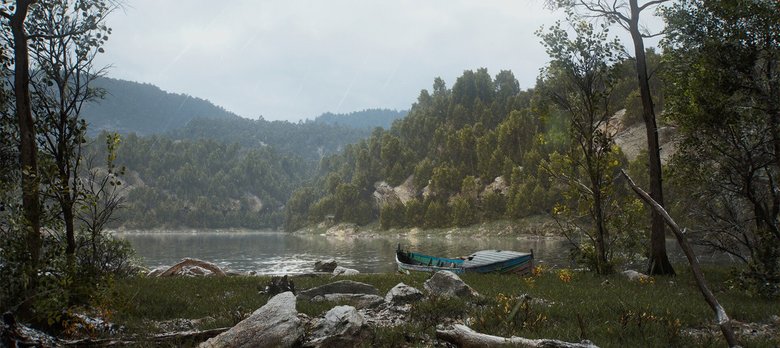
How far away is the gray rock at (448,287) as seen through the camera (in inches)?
578

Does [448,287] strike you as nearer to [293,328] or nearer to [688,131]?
[293,328]

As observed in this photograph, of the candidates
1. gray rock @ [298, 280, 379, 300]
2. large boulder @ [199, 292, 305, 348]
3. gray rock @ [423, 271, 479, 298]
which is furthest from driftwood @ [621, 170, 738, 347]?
gray rock @ [298, 280, 379, 300]

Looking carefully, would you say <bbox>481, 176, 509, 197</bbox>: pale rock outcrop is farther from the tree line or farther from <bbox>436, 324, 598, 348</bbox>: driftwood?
<bbox>436, 324, 598, 348</bbox>: driftwood

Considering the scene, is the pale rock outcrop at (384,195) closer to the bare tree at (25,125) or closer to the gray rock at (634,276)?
the gray rock at (634,276)

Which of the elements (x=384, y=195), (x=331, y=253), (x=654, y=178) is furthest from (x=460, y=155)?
(x=654, y=178)

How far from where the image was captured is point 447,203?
142625 mm

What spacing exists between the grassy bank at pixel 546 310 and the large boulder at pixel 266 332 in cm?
163

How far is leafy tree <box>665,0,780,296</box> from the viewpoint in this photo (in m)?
15.1

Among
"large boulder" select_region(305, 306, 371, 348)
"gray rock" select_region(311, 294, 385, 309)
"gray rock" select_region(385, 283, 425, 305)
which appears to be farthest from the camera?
"gray rock" select_region(311, 294, 385, 309)

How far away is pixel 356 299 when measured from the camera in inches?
563

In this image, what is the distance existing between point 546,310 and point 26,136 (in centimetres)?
1201

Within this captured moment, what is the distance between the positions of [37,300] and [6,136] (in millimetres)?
4243

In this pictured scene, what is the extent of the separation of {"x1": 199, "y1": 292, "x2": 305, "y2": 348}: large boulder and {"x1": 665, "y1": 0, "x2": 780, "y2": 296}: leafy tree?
1371 cm

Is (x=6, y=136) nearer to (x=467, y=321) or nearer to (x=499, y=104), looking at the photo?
(x=467, y=321)
